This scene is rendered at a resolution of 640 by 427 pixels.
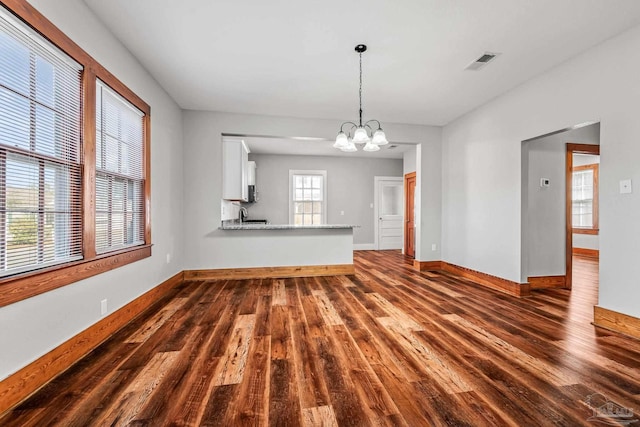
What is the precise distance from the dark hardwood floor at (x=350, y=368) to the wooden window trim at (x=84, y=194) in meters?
0.63

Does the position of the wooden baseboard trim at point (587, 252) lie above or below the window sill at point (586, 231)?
below

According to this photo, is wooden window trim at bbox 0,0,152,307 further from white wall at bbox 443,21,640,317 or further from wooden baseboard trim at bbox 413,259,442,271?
white wall at bbox 443,21,640,317

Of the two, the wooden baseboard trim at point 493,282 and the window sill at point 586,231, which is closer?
the wooden baseboard trim at point 493,282

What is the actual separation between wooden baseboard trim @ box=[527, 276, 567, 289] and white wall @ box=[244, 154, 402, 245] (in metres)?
4.32

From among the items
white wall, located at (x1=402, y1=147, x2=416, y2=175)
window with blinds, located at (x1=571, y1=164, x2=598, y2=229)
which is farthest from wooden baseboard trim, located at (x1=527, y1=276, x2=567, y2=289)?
window with blinds, located at (x1=571, y1=164, x2=598, y2=229)

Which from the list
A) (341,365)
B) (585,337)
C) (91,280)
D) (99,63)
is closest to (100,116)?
(99,63)

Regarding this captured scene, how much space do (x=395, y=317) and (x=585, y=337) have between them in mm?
1582

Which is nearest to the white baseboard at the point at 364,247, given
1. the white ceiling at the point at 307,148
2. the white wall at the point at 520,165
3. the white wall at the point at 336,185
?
the white wall at the point at 336,185

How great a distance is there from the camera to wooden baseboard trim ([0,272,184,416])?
1.58m

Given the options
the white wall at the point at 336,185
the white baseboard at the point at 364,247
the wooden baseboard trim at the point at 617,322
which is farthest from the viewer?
the white baseboard at the point at 364,247

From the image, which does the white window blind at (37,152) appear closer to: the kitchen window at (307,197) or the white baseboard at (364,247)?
the kitchen window at (307,197)

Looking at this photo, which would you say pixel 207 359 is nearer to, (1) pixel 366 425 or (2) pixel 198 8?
(1) pixel 366 425

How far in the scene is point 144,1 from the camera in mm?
2217

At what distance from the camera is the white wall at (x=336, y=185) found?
753 centimetres
